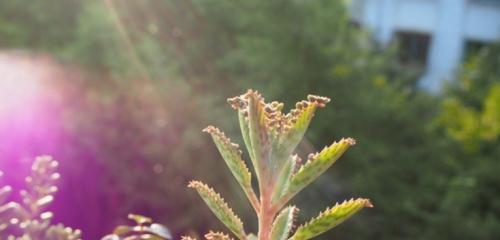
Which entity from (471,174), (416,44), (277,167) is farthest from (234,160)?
(416,44)

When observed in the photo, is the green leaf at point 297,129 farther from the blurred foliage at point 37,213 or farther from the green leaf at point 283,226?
the blurred foliage at point 37,213

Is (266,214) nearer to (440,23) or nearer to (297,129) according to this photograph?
(297,129)

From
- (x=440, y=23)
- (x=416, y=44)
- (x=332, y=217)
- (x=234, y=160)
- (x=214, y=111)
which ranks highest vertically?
(x=440, y=23)

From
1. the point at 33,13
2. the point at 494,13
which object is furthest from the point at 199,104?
the point at 494,13

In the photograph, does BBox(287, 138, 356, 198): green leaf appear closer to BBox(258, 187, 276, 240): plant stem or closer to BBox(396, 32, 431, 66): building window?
BBox(258, 187, 276, 240): plant stem

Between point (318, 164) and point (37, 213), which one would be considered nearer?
point (318, 164)

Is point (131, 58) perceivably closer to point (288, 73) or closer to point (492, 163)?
point (288, 73)
